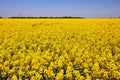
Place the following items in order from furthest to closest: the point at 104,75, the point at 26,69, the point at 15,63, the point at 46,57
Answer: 1. the point at 46,57
2. the point at 15,63
3. the point at 26,69
4. the point at 104,75

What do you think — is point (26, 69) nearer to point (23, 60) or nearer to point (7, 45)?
point (23, 60)

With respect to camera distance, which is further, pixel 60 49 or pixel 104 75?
pixel 60 49

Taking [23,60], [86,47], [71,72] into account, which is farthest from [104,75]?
[86,47]

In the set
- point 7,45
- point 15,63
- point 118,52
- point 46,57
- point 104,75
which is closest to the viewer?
point 104,75

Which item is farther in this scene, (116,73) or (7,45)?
(7,45)

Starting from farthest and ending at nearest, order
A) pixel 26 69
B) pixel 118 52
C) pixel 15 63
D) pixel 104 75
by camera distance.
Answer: pixel 118 52 → pixel 15 63 → pixel 26 69 → pixel 104 75

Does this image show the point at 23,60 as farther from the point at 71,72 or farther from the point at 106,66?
the point at 106,66

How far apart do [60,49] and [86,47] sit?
3.64 ft

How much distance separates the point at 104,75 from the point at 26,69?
7.53ft

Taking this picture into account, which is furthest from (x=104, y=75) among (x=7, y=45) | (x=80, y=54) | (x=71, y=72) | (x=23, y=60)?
(x=7, y=45)

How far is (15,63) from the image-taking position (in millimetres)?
7180

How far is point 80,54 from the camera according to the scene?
817 centimetres

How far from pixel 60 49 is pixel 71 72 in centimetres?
312

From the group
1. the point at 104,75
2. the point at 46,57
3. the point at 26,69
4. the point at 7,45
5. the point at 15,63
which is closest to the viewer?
the point at 104,75
